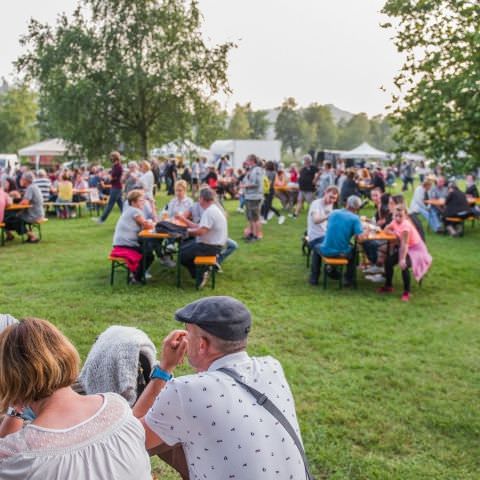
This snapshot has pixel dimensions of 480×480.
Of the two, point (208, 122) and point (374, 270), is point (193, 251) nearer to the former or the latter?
point (374, 270)

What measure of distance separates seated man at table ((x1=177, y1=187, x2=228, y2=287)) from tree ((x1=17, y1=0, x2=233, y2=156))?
18165 millimetres

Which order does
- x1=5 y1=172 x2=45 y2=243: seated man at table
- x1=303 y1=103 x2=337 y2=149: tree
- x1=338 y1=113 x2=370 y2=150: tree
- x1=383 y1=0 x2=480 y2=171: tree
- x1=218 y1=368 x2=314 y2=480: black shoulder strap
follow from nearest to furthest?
x1=218 y1=368 x2=314 y2=480: black shoulder strap
x1=383 y1=0 x2=480 y2=171: tree
x1=5 y1=172 x2=45 y2=243: seated man at table
x1=303 y1=103 x2=337 y2=149: tree
x1=338 y1=113 x2=370 y2=150: tree

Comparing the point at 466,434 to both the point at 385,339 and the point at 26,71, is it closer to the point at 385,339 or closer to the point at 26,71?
the point at 385,339

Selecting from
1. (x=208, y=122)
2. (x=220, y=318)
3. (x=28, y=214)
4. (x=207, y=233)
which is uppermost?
(x=208, y=122)

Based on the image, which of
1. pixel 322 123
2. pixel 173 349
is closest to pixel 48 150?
pixel 173 349

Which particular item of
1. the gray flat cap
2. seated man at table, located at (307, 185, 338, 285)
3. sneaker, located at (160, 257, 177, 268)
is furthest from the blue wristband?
sneaker, located at (160, 257, 177, 268)

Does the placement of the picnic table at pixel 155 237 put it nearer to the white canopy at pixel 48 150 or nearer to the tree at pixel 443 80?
the tree at pixel 443 80

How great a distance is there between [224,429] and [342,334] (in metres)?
4.62

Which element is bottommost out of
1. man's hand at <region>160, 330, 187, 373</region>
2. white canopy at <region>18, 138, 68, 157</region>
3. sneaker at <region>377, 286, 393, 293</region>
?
sneaker at <region>377, 286, 393, 293</region>

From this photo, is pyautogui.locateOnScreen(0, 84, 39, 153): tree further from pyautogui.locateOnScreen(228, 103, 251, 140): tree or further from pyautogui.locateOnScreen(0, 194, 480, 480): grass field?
pyautogui.locateOnScreen(0, 194, 480, 480): grass field

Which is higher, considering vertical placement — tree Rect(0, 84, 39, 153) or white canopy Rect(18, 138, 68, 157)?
tree Rect(0, 84, 39, 153)

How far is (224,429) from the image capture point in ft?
6.56

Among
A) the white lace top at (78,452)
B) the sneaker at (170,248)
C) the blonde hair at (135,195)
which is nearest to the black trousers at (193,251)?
the sneaker at (170,248)

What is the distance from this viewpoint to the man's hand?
251 centimetres
